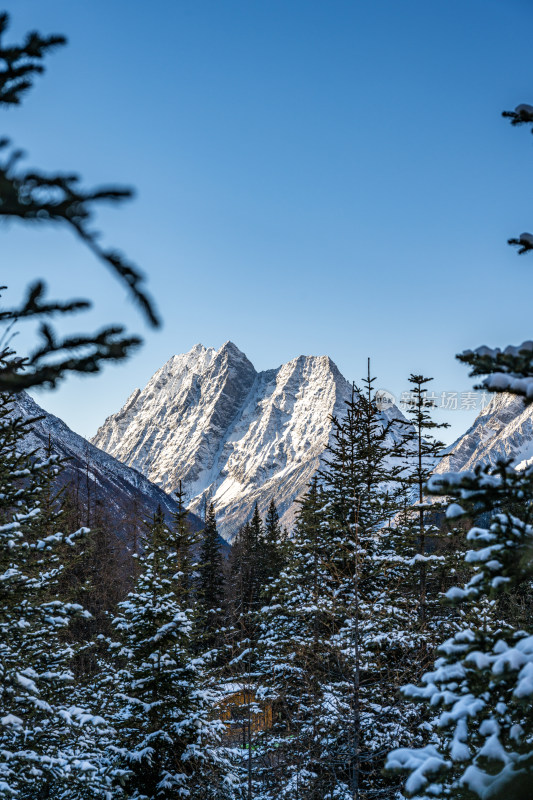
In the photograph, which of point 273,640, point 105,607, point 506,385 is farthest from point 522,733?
point 105,607

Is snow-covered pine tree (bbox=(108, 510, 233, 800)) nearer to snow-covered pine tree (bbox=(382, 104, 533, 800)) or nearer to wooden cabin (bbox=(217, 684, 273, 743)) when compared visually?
wooden cabin (bbox=(217, 684, 273, 743))

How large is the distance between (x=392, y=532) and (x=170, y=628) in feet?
24.4

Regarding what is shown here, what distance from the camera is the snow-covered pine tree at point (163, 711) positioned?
36.5 feet

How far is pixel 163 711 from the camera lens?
38.4 ft

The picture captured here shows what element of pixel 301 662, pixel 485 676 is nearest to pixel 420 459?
pixel 301 662

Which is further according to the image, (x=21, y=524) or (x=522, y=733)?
(x=21, y=524)

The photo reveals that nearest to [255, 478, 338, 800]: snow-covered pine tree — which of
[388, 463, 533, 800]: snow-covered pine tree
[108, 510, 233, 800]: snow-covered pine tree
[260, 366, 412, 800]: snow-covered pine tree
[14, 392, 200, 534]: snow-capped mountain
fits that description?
[260, 366, 412, 800]: snow-covered pine tree

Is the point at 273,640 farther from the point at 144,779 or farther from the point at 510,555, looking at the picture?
the point at 510,555

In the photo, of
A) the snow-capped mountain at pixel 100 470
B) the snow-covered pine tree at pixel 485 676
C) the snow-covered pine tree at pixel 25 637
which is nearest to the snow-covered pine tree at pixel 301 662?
the snow-covered pine tree at pixel 25 637

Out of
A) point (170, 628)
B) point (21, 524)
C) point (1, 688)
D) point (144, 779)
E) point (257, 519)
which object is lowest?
point (144, 779)

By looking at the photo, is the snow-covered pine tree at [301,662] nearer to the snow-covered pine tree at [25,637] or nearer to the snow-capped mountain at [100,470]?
the snow-covered pine tree at [25,637]

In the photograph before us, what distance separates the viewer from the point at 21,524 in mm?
7715

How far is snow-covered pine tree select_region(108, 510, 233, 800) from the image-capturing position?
36.5ft

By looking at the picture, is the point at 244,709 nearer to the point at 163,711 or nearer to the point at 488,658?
the point at 163,711
